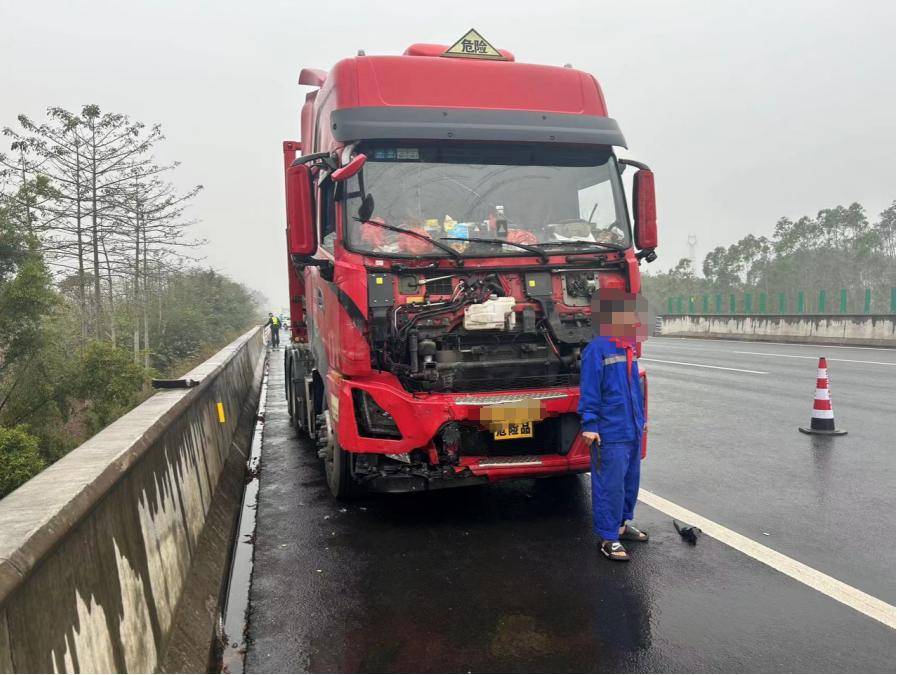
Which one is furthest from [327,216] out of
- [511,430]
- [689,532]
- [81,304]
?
[81,304]

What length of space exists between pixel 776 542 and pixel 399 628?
8.88 ft

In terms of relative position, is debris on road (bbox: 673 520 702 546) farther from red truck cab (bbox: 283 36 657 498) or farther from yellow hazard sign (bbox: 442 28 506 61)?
yellow hazard sign (bbox: 442 28 506 61)

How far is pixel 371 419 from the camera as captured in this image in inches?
194

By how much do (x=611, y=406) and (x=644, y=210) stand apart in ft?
6.56

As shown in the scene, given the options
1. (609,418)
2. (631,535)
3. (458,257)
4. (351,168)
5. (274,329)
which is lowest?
(631,535)

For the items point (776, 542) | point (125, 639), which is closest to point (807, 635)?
point (776, 542)

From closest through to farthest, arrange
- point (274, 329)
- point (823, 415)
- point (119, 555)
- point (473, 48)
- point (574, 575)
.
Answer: point (119, 555)
point (574, 575)
point (473, 48)
point (823, 415)
point (274, 329)

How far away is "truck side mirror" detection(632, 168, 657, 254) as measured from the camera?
222 inches

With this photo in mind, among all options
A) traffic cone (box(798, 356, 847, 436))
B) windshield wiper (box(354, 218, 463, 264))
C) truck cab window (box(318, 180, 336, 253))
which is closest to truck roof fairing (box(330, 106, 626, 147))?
truck cab window (box(318, 180, 336, 253))

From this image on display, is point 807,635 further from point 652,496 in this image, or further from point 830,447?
point 830,447

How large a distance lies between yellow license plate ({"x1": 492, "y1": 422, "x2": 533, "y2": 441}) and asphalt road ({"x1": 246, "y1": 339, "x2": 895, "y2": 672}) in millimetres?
697

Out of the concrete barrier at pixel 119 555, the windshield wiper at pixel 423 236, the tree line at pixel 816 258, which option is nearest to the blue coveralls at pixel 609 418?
the windshield wiper at pixel 423 236

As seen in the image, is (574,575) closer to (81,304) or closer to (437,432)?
(437,432)

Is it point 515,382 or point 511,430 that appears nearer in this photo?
point 511,430
